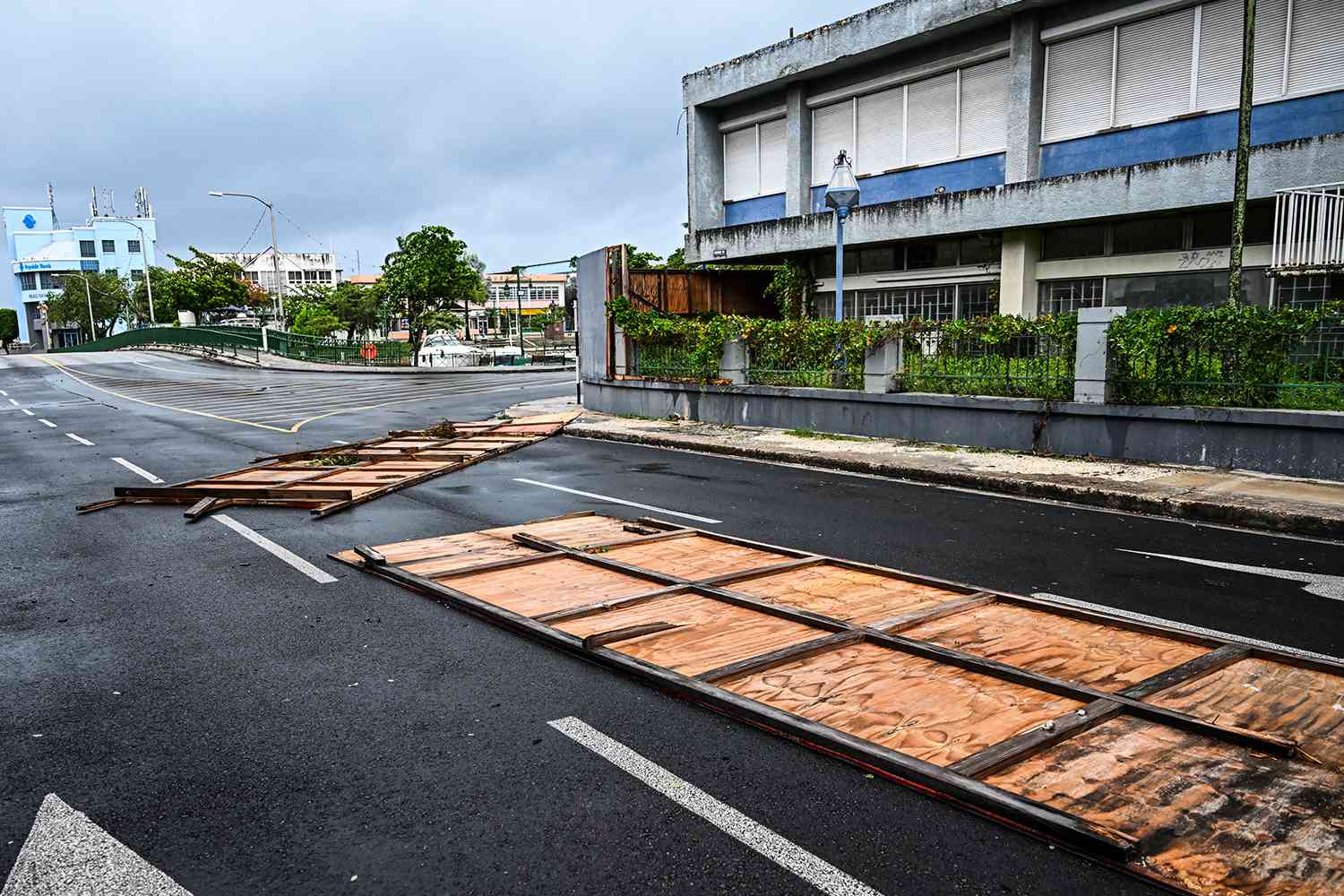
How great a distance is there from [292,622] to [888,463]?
879 cm

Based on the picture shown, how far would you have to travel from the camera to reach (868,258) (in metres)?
25.9

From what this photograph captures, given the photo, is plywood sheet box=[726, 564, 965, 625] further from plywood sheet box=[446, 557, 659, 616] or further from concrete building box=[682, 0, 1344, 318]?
concrete building box=[682, 0, 1344, 318]

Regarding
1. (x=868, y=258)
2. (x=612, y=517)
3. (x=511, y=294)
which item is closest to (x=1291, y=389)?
(x=612, y=517)

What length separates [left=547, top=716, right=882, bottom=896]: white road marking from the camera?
3.19 m

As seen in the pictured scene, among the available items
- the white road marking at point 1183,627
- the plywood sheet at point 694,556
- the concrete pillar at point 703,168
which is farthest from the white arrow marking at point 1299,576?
the concrete pillar at point 703,168

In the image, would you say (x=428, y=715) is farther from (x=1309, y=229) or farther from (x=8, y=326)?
(x=8, y=326)

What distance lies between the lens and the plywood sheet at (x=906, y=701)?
4.15 meters

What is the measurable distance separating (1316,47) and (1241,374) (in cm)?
→ 1080

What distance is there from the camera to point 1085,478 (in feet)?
36.3

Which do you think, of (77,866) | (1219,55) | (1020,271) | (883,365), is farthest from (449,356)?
(77,866)

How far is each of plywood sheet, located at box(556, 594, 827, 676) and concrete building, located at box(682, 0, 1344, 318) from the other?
1698 centimetres

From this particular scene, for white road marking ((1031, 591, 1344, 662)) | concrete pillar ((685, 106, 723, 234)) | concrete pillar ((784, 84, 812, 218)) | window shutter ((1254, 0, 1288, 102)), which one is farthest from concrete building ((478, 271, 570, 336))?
white road marking ((1031, 591, 1344, 662))

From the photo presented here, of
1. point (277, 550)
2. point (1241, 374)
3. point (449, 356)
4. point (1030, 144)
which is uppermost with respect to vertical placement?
point (1030, 144)

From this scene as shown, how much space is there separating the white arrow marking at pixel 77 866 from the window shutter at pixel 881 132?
2446 cm
